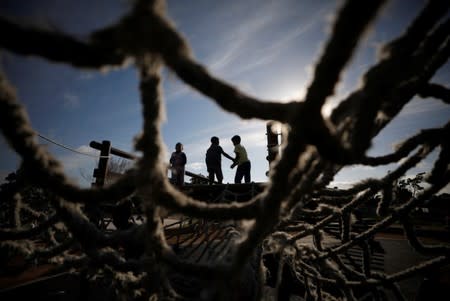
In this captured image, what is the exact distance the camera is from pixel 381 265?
12.3ft

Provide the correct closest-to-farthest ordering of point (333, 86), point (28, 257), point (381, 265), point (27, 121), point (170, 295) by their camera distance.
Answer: point (333, 86) → point (27, 121) → point (170, 295) → point (28, 257) → point (381, 265)

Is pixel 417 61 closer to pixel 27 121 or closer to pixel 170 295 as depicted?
pixel 27 121

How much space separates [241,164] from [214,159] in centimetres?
81

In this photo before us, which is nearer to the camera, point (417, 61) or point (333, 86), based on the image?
point (333, 86)

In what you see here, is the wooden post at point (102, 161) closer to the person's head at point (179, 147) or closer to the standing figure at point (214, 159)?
the person's head at point (179, 147)

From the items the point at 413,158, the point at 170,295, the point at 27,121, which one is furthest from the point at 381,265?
the point at 27,121

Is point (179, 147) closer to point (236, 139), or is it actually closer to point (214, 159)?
point (214, 159)

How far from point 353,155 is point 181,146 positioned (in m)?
6.12

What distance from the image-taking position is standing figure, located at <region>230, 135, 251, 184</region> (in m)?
6.05

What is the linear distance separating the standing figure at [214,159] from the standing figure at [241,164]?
0.88 feet

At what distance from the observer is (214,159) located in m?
6.35

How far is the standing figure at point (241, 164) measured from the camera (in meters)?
6.05

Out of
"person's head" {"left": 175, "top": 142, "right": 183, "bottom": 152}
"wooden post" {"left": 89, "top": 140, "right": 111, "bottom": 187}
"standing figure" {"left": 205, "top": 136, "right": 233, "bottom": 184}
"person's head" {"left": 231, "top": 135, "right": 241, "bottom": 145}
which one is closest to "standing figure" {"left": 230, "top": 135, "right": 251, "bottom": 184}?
"person's head" {"left": 231, "top": 135, "right": 241, "bottom": 145}

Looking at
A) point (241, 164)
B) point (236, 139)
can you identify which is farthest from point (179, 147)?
point (241, 164)
